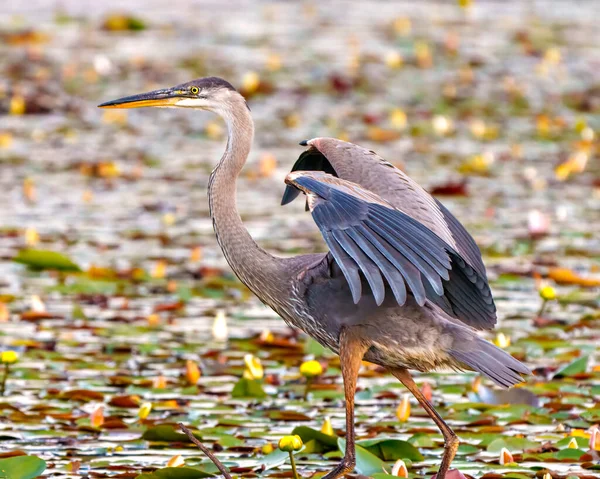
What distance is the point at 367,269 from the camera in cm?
461

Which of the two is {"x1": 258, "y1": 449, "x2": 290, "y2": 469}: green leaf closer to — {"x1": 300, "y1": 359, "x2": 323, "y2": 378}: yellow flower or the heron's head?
{"x1": 300, "y1": 359, "x2": 323, "y2": 378}: yellow flower

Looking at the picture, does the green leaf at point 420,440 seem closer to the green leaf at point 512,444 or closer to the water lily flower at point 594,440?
the green leaf at point 512,444

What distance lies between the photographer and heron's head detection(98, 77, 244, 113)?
5.69m

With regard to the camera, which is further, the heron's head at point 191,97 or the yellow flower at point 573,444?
the heron's head at point 191,97

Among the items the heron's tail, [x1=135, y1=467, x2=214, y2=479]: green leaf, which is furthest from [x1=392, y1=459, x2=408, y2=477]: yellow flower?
[x1=135, y1=467, x2=214, y2=479]: green leaf

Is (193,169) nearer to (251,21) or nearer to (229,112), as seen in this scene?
(229,112)

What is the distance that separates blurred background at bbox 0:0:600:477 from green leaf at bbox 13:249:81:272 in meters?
0.02

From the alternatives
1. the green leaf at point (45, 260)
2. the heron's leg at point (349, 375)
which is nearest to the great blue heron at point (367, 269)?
the heron's leg at point (349, 375)

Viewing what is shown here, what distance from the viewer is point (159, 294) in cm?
780

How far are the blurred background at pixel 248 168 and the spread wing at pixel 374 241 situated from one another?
3.82 ft

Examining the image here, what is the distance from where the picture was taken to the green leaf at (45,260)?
7.90 meters

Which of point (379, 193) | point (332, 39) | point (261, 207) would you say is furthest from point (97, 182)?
point (332, 39)

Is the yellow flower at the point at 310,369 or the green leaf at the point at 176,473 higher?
the yellow flower at the point at 310,369

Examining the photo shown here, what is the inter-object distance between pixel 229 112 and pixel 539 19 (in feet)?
43.0
